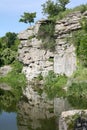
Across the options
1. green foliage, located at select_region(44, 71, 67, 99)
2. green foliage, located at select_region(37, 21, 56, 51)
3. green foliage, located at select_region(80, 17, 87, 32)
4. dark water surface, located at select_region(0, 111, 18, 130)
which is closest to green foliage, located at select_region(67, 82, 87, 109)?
green foliage, located at select_region(44, 71, 67, 99)

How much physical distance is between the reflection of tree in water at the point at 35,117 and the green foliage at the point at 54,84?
18.2ft

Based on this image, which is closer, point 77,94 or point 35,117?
point 35,117

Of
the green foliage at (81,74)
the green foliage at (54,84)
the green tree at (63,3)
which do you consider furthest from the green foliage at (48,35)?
the green foliage at (81,74)

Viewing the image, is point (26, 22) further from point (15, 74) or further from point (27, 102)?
point (27, 102)

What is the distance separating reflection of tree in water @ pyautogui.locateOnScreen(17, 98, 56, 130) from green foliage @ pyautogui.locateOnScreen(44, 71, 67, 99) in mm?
5540

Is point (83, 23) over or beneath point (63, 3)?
beneath

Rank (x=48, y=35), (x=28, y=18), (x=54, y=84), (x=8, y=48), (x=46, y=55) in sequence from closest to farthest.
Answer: (x=54, y=84)
(x=48, y=35)
(x=46, y=55)
(x=28, y=18)
(x=8, y=48)

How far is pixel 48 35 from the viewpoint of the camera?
49562 mm

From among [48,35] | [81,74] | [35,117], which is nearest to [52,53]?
[48,35]

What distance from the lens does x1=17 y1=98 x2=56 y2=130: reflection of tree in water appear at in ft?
71.7

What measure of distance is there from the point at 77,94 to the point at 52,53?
1790 centimetres

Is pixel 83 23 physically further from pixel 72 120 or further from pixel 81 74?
pixel 72 120

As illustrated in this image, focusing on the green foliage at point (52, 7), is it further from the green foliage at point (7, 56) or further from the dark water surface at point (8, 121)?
the dark water surface at point (8, 121)

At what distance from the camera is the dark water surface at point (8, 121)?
22.2m
